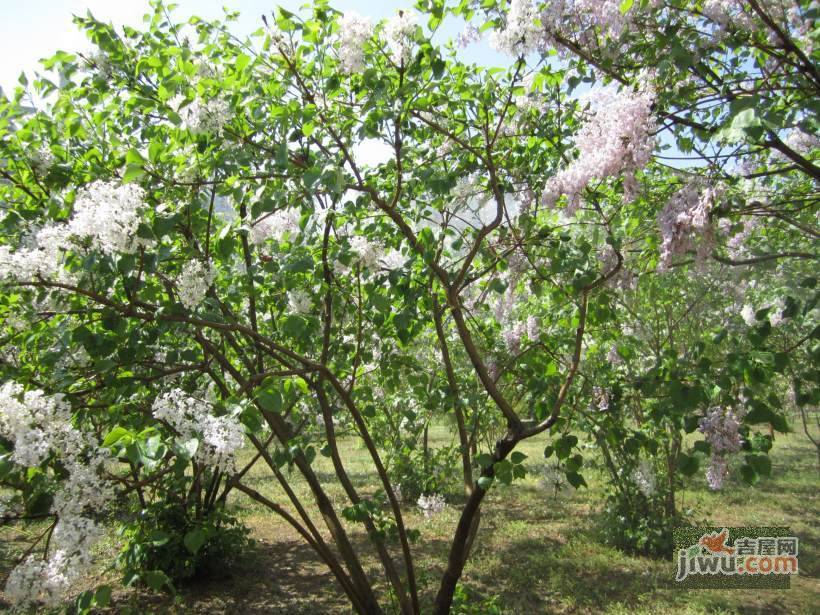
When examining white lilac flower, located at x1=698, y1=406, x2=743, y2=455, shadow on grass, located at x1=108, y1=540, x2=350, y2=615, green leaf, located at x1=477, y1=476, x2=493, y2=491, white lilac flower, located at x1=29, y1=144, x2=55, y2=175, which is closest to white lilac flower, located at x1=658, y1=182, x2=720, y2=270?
white lilac flower, located at x1=698, y1=406, x2=743, y2=455

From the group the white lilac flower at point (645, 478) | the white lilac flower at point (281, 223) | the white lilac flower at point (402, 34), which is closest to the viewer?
the white lilac flower at point (402, 34)

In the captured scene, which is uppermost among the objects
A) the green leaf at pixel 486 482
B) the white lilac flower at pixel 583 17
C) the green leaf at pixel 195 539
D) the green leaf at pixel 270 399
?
the white lilac flower at pixel 583 17

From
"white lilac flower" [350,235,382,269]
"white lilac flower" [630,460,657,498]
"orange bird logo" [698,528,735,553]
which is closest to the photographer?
"white lilac flower" [350,235,382,269]

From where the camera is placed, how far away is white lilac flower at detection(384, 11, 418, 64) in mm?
1956

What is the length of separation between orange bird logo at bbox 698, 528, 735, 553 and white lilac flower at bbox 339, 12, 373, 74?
4.64 m

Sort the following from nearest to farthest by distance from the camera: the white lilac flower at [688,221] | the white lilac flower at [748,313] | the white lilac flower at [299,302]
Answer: the white lilac flower at [688,221] → the white lilac flower at [299,302] → the white lilac flower at [748,313]

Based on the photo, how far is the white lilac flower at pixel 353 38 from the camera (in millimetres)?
2031

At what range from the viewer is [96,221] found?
141 cm

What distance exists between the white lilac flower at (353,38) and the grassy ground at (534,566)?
252 centimetres

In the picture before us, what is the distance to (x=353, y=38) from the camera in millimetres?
2033

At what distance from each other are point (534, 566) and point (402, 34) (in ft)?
14.1

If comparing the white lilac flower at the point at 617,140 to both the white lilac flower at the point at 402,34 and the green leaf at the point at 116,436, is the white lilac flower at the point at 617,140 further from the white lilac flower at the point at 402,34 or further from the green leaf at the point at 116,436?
the green leaf at the point at 116,436

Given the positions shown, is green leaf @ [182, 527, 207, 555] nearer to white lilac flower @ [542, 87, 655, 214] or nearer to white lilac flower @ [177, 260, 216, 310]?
white lilac flower @ [177, 260, 216, 310]

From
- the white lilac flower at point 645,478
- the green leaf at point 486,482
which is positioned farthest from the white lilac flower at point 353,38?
the white lilac flower at point 645,478
